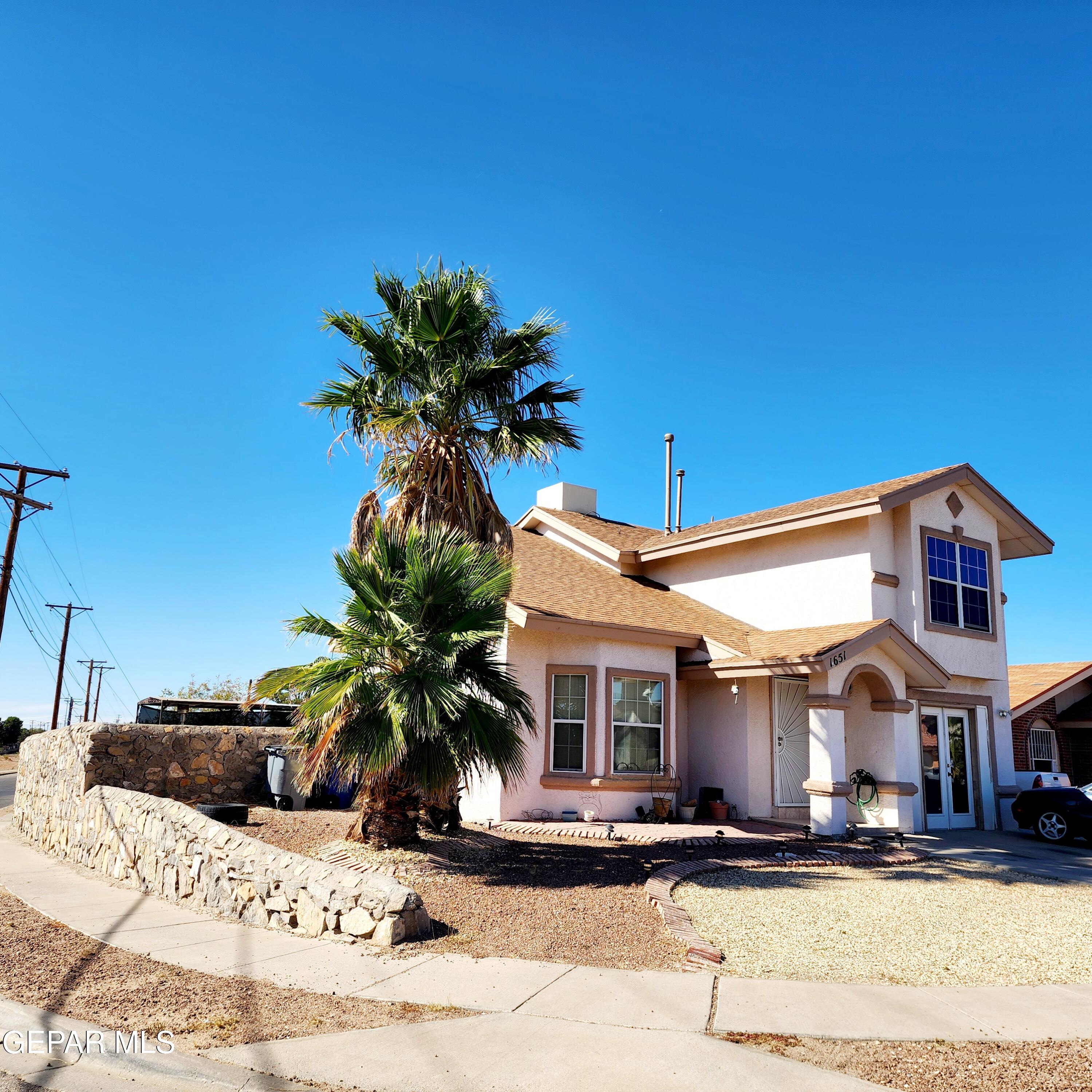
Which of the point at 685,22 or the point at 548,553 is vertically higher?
the point at 685,22

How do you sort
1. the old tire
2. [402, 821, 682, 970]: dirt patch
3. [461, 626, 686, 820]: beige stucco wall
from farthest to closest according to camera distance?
1. [461, 626, 686, 820]: beige stucco wall
2. the old tire
3. [402, 821, 682, 970]: dirt patch

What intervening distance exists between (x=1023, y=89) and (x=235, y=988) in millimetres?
17235

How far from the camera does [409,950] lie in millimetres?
6750

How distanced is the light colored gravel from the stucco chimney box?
13.3 m

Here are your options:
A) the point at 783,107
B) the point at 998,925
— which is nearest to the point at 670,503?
the point at 783,107

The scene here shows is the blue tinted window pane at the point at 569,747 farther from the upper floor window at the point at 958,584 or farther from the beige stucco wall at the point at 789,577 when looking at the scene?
the upper floor window at the point at 958,584

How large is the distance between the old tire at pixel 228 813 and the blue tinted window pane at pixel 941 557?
537 inches

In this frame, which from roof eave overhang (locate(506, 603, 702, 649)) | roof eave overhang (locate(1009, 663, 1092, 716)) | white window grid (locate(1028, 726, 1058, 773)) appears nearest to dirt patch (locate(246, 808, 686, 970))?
roof eave overhang (locate(506, 603, 702, 649))

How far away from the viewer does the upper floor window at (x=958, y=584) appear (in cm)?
1686

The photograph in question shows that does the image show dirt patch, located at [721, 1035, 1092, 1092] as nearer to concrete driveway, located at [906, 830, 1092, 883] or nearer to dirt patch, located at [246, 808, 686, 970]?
dirt patch, located at [246, 808, 686, 970]

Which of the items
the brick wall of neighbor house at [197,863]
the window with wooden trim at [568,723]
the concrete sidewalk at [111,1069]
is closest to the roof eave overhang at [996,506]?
the window with wooden trim at [568,723]

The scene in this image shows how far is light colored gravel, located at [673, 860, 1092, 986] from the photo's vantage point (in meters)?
6.63

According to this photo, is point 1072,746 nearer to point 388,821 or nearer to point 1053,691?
point 1053,691

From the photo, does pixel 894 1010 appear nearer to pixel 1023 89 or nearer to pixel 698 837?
pixel 698 837
